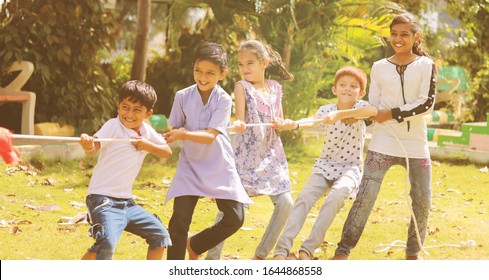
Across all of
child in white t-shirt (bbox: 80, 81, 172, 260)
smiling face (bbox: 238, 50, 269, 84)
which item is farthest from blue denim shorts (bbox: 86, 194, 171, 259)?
smiling face (bbox: 238, 50, 269, 84)

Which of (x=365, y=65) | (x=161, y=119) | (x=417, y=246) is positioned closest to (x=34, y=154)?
(x=161, y=119)

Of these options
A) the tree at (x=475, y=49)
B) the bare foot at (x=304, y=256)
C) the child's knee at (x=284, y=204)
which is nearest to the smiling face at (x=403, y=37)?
the child's knee at (x=284, y=204)

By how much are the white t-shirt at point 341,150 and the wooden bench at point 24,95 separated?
490 centimetres

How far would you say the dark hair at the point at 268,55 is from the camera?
5113mm

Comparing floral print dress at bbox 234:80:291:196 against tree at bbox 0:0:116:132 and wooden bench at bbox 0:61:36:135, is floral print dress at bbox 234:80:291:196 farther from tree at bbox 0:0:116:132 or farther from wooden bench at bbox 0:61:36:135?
tree at bbox 0:0:116:132

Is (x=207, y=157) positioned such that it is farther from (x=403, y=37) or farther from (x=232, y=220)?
(x=403, y=37)

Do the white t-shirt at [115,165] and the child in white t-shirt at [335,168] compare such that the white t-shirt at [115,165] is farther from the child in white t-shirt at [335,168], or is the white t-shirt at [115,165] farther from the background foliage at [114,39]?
the background foliage at [114,39]

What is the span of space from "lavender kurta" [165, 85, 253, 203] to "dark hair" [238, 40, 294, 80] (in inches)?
21.7

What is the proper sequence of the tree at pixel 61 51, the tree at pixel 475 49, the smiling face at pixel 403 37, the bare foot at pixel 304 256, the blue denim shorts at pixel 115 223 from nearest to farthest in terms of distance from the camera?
the blue denim shorts at pixel 115 223
the bare foot at pixel 304 256
the smiling face at pixel 403 37
the tree at pixel 61 51
the tree at pixel 475 49

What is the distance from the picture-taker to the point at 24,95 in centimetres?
940

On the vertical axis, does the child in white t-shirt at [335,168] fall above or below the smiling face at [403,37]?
below

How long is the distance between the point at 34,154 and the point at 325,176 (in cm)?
432
